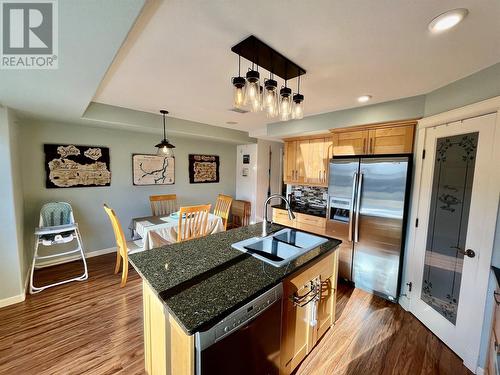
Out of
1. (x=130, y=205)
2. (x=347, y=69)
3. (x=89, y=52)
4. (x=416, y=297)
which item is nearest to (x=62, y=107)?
(x=89, y=52)

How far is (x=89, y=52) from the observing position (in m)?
1.16

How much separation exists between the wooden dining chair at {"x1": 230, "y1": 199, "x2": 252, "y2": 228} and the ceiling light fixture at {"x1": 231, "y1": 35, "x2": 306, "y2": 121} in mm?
3377

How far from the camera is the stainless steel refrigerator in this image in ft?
7.73

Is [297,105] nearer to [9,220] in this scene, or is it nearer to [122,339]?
[122,339]

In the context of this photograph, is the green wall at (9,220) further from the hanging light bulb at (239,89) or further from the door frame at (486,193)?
the door frame at (486,193)

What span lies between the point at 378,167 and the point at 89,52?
9.21 feet

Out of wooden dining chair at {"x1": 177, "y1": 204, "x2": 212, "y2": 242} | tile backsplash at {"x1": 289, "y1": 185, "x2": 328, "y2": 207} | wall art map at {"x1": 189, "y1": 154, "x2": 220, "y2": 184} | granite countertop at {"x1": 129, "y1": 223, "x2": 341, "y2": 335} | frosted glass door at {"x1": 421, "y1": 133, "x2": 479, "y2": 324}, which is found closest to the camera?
granite countertop at {"x1": 129, "y1": 223, "x2": 341, "y2": 335}

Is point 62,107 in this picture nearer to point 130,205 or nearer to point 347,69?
point 130,205

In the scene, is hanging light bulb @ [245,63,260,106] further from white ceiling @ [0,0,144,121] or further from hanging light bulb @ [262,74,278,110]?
white ceiling @ [0,0,144,121]

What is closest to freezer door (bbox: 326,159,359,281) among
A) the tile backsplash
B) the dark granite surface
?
the tile backsplash

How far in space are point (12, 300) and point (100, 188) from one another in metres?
1.68

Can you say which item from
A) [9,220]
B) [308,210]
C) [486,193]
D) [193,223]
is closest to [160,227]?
[193,223]

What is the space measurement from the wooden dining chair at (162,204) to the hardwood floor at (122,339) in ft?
4.66

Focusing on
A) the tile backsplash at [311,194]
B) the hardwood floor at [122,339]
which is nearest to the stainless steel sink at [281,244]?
the hardwood floor at [122,339]
